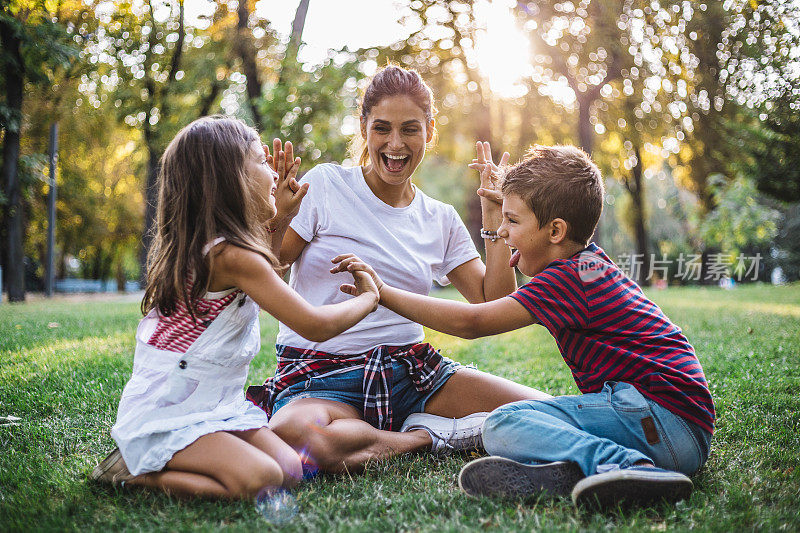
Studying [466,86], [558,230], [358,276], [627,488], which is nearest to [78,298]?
[466,86]

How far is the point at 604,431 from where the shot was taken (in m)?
2.35

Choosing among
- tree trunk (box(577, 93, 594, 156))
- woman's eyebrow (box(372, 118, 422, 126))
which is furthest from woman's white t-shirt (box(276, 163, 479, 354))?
tree trunk (box(577, 93, 594, 156))

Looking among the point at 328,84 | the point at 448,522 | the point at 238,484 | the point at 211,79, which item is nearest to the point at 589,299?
the point at 448,522

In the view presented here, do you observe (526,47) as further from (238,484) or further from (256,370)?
(238,484)

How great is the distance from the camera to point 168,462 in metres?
2.27

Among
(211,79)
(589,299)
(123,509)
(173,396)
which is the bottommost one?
(123,509)

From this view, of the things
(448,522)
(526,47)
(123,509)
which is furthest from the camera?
(526,47)

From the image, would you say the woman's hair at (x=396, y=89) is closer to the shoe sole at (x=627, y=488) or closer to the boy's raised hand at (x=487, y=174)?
the boy's raised hand at (x=487, y=174)

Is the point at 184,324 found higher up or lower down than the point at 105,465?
higher up

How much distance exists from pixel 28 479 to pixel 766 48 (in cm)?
1547

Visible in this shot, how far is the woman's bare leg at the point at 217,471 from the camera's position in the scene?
7.20 ft

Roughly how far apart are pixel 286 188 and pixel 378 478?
→ 55.5 inches

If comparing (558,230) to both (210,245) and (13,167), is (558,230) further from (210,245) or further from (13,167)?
(13,167)

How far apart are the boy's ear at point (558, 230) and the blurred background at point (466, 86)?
9.75m
